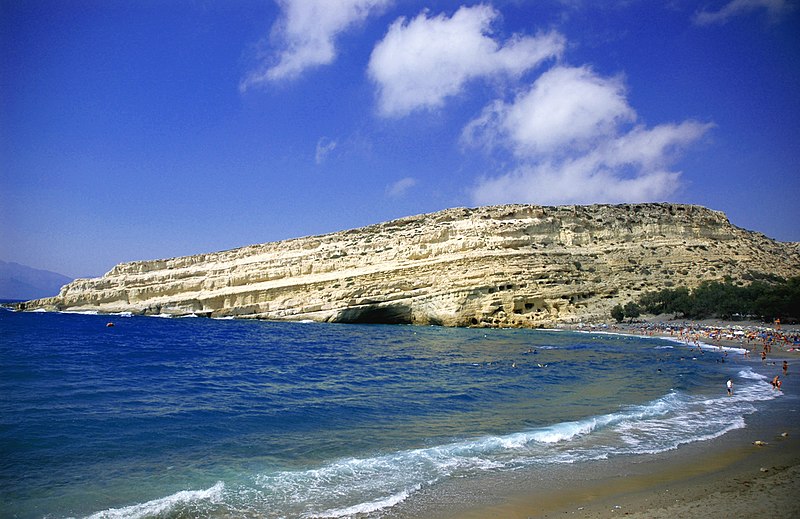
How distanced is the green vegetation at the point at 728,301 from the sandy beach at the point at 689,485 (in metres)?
32.6

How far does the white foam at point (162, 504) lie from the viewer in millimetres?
6367

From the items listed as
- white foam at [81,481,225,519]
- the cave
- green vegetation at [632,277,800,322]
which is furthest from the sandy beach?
the cave

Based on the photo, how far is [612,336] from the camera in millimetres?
35219

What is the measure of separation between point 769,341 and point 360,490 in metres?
29.7

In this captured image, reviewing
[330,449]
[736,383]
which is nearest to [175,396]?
[330,449]

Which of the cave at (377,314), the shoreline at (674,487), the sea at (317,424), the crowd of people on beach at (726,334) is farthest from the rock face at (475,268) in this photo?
the shoreline at (674,487)

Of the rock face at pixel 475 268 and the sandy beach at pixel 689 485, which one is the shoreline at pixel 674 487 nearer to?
the sandy beach at pixel 689 485

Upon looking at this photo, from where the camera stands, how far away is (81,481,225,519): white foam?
637 centimetres

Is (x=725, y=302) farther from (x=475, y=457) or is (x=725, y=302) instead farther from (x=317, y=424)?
(x=317, y=424)

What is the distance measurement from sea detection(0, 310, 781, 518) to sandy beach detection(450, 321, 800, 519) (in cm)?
54

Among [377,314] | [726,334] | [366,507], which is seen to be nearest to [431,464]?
[366,507]

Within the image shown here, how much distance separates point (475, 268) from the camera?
43.3m

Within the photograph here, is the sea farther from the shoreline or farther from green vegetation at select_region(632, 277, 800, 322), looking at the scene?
green vegetation at select_region(632, 277, 800, 322)

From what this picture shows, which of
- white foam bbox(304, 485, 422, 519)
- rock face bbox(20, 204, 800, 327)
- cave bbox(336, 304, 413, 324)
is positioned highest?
rock face bbox(20, 204, 800, 327)
